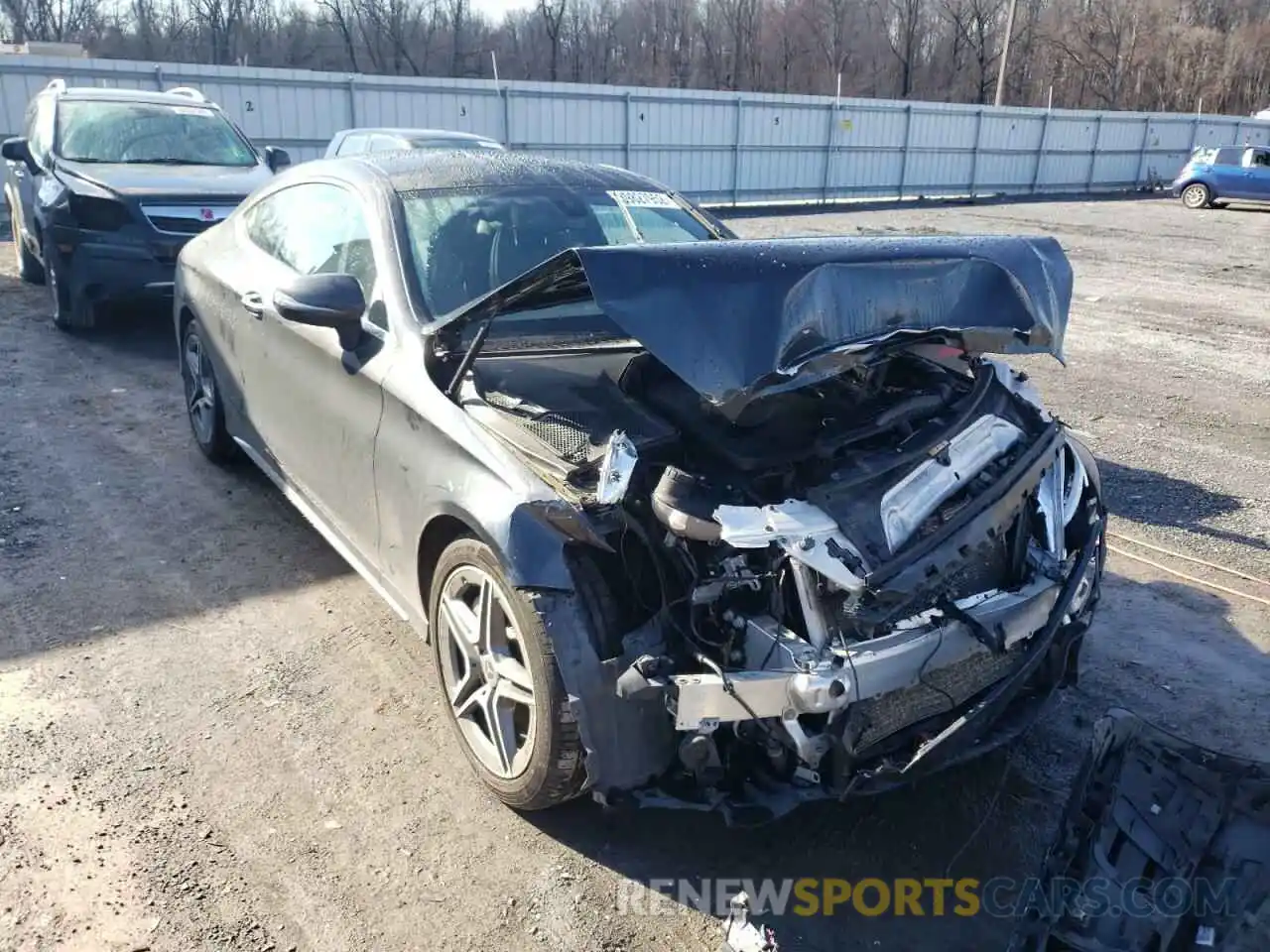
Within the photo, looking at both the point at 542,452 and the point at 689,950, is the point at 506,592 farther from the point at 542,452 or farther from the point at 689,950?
the point at 689,950

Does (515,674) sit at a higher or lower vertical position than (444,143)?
lower

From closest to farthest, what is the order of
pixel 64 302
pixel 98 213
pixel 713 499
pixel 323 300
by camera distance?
pixel 713 499 → pixel 323 300 → pixel 98 213 → pixel 64 302

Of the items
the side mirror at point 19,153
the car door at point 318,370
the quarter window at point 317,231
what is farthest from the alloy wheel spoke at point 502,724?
the side mirror at point 19,153

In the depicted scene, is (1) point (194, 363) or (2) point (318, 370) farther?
(1) point (194, 363)

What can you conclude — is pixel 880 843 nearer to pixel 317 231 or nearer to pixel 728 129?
pixel 317 231

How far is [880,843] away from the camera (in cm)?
289

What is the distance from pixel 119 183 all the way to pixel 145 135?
1.30m

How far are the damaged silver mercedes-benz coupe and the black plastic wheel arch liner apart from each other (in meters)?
0.29

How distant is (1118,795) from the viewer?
101 inches

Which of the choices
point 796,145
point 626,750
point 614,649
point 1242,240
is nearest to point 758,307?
point 614,649

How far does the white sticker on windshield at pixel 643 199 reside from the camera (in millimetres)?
4285

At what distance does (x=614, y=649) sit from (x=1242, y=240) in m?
20.1

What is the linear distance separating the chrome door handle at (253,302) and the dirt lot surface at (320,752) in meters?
1.06

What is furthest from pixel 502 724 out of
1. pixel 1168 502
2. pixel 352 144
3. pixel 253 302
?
pixel 352 144
